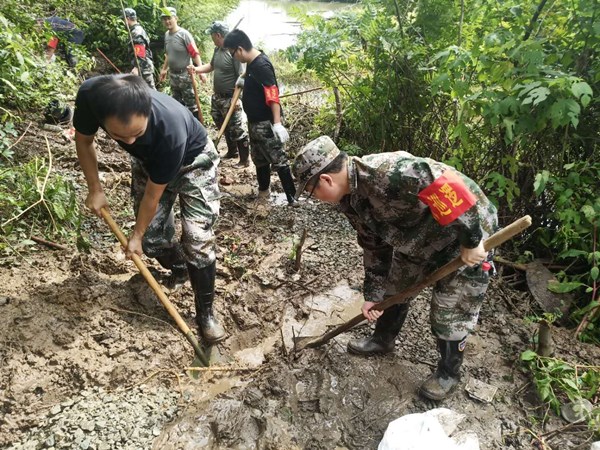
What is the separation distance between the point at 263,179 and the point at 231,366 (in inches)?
113

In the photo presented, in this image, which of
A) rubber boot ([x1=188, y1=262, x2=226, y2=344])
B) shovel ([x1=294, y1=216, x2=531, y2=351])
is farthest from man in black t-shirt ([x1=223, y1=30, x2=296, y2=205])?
shovel ([x1=294, y1=216, x2=531, y2=351])

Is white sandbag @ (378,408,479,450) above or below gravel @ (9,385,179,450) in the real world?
above

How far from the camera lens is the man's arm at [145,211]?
240 cm

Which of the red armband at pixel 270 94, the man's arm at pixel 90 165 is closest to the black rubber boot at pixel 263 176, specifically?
the red armband at pixel 270 94

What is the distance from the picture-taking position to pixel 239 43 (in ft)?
14.5

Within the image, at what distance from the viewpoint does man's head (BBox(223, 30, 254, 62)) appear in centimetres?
438

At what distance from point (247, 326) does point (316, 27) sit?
347cm

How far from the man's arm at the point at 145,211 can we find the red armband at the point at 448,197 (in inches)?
61.7

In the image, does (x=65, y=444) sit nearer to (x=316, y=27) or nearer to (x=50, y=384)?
(x=50, y=384)

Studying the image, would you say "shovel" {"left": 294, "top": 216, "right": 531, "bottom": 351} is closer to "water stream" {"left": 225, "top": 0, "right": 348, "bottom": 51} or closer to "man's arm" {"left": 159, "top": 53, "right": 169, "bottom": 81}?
"man's arm" {"left": 159, "top": 53, "right": 169, "bottom": 81}

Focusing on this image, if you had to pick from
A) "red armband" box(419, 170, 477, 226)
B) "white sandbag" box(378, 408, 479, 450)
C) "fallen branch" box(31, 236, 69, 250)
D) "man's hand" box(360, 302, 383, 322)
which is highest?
"red armband" box(419, 170, 477, 226)

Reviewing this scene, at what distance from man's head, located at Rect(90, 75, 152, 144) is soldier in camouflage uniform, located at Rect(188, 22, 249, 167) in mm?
3607

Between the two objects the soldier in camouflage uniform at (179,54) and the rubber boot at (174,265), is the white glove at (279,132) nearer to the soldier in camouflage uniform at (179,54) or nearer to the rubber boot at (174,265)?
the rubber boot at (174,265)

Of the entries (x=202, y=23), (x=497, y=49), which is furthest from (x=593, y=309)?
(x=202, y=23)
